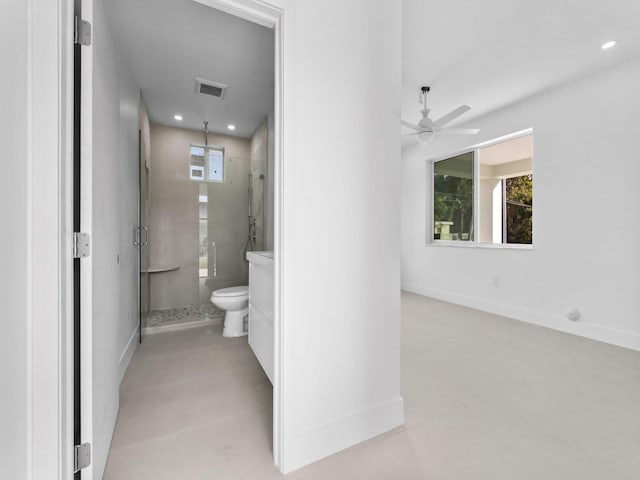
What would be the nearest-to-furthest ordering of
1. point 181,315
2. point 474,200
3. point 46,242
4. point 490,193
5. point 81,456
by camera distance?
1. point 46,242
2. point 81,456
3. point 181,315
4. point 474,200
5. point 490,193

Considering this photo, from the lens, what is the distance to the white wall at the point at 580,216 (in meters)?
2.71

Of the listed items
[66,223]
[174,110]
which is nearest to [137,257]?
[174,110]

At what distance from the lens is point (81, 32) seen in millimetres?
1063

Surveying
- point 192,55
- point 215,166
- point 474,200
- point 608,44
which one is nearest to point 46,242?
point 192,55

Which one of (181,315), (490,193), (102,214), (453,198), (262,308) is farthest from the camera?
(453,198)

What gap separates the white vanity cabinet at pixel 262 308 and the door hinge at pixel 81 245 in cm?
91

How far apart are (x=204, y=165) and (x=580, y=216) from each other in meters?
4.50

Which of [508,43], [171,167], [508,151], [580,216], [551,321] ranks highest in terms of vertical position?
[508,43]

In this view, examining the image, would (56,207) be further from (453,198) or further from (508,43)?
(453,198)

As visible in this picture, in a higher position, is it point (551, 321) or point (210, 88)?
point (210, 88)

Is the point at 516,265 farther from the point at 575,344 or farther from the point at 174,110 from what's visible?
A: the point at 174,110

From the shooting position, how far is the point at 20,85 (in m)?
0.86

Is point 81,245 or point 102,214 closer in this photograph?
point 81,245

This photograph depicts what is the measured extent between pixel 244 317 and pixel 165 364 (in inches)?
34.4
